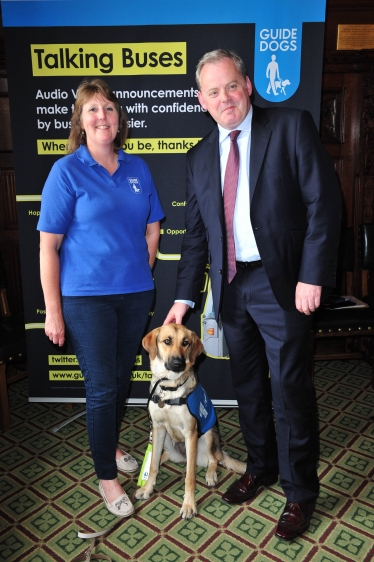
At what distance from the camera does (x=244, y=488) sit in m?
2.44

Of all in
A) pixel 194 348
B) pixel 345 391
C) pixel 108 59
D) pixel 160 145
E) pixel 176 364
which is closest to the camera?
pixel 176 364

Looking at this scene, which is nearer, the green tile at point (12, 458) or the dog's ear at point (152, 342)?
the dog's ear at point (152, 342)

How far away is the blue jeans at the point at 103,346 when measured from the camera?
215 cm

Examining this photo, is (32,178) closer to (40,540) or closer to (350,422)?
(40,540)

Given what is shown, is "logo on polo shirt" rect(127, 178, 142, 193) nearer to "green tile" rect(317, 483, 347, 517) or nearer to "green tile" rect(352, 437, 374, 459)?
"green tile" rect(317, 483, 347, 517)

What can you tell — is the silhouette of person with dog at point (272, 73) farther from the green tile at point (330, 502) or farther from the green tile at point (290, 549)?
the green tile at point (290, 549)

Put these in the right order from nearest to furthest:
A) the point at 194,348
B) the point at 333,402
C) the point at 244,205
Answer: the point at 244,205
the point at 194,348
the point at 333,402

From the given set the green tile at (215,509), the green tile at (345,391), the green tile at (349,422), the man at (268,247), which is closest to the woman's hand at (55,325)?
the man at (268,247)

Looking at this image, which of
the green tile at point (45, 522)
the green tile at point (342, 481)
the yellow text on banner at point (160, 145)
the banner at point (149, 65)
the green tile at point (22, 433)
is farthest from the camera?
the green tile at point (22, 433)

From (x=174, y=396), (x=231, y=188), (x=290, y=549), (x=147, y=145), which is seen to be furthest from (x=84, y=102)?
(x=290, y=549)

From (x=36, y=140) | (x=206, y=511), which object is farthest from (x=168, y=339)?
(x=36, y=140)

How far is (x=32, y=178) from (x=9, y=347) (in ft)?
3.57

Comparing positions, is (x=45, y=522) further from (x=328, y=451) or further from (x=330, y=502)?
(x=328, y=451)

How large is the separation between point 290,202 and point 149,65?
1458 mm
